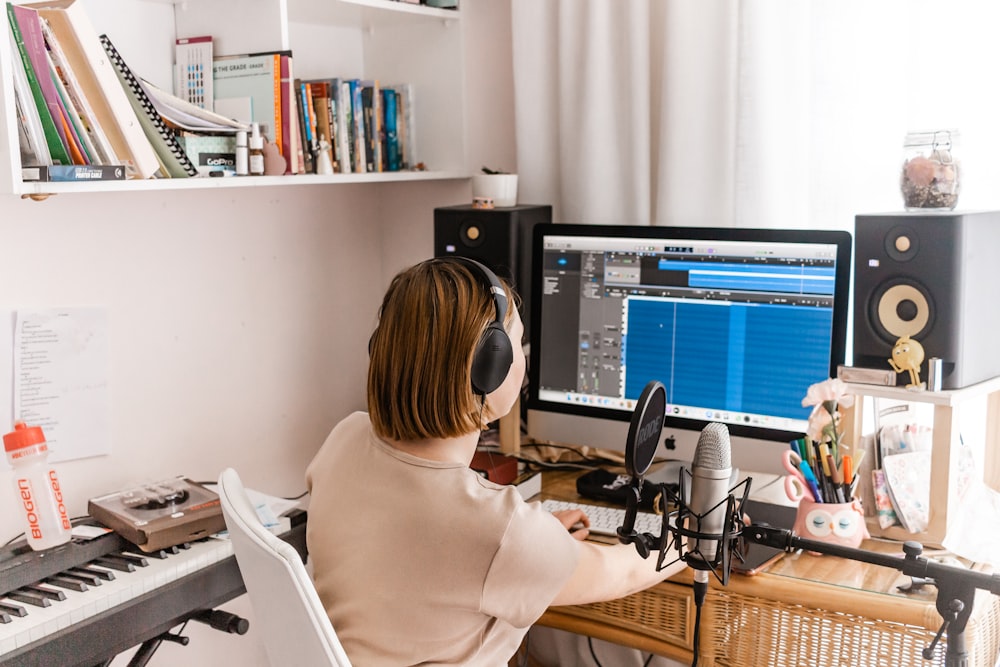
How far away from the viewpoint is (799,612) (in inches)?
57.5

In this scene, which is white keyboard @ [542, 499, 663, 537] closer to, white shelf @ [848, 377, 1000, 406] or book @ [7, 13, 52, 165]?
white shelf @ [848, 377, 1000, 406]

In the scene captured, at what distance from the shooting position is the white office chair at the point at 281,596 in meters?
1.08

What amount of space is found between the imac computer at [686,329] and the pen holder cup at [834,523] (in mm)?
183

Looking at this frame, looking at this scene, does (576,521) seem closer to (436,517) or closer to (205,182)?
(436,517)

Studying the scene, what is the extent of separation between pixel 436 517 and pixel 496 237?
95cm

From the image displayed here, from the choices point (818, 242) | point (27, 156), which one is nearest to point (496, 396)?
point (818, 242)

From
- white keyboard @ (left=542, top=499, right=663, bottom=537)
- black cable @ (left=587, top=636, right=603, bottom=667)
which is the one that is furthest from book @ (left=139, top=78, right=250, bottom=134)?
black cable @ (left=587, top=636, right=603, bottom=667)

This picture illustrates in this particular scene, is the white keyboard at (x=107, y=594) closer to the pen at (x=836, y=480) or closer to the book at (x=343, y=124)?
the book at (x=343, y=124)

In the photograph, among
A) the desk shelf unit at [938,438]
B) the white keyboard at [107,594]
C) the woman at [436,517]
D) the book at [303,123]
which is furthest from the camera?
the book at [303,123]

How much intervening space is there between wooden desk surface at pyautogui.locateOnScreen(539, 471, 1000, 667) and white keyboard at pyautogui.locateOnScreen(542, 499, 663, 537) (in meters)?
0.12

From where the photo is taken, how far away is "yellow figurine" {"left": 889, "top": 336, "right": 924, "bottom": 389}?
1.56 meters

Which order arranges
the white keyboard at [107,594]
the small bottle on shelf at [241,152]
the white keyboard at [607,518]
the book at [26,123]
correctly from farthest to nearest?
the small bottle on shelf at [241,152], the white keyboard at [607,518], the book at [26,123], the white keyboard at [107,594]

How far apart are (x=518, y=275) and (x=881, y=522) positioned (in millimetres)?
841

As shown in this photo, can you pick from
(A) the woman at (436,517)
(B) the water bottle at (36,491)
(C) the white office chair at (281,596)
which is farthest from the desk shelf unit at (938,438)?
(B) the water bottle at (36,491)
